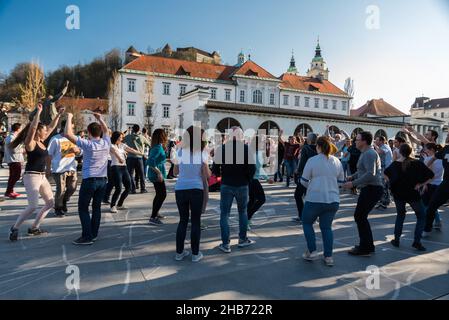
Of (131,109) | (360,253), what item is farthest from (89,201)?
(131,109)

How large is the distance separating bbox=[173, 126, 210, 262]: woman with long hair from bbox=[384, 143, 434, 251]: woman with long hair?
3.36 m

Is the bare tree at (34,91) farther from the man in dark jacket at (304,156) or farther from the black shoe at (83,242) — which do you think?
the man in dark jacket at (304,156)

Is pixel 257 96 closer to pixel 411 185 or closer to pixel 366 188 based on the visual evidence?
pixel 411 185

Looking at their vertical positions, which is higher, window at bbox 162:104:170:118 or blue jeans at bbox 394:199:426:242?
window at bbox 162:104:170:118

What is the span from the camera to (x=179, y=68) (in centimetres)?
5719

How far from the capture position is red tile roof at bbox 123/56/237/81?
5400 cm

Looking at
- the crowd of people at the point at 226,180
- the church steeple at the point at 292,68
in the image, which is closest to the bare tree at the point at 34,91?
the crowd of people at the point at 226,180

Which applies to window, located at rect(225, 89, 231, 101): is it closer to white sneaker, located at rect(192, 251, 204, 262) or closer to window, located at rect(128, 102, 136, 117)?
window, located at rect(128, 102, 136, 117)

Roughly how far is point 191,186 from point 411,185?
3.76 meters

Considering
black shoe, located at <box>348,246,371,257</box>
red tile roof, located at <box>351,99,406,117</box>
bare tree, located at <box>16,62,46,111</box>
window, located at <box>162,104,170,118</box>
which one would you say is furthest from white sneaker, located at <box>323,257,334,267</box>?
red tile roof, located at <box>351,99,406,117</box>

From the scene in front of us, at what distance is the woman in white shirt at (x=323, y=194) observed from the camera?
4.54 metres

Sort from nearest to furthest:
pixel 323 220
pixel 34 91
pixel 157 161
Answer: pixel 323 220
pixel 157 161
pixel 34 91
